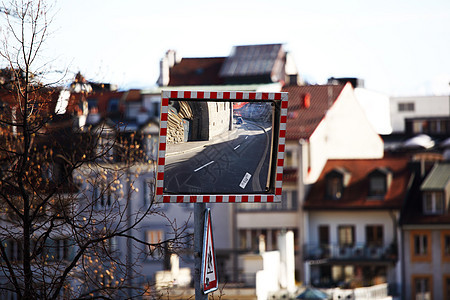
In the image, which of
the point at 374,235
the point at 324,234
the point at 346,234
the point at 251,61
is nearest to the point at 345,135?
the point at 324,234

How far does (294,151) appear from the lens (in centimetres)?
5644

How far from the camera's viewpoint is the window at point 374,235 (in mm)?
54481

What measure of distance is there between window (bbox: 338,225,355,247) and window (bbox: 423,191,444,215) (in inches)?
165

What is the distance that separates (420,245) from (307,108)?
10877 mm

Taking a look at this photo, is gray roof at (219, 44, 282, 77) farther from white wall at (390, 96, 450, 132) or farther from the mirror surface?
the mirror surface

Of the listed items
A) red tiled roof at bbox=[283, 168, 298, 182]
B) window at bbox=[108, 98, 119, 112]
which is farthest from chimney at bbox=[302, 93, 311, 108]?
window at bbox=[108, 98, 119, 112]

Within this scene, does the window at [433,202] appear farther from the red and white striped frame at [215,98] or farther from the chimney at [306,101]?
the red and white striped frame at [215,98]

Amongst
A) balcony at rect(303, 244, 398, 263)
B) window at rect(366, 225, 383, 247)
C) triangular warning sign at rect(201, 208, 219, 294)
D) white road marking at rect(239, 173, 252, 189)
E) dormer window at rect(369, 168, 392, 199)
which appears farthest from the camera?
dormer window at rect(369, 168, 392, 199)

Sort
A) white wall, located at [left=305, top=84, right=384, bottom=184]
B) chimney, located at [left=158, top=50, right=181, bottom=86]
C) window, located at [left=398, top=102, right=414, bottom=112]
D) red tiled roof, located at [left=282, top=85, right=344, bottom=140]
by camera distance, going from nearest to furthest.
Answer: red tiled roof, located at [left=282, top=85, right=344, bottom=140]
white wall, located at [left=305, top=84, right=384, bottom=184]
chimney, located at [left=158, top=50, right=181, bottom=86]
window, located at [left=398, top=102, right=414, bottom=112]

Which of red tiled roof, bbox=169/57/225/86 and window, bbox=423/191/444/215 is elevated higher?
red tiled roof, bbox=169/57/225/86

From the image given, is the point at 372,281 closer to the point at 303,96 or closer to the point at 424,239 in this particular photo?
the point at 424,239

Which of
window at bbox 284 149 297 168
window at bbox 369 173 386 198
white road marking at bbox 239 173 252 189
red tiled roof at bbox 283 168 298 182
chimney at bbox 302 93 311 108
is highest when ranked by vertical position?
chimney at bbox 302 93 311 108

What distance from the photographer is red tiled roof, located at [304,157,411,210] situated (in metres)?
54.6

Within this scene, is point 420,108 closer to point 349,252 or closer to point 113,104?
point 349,252
